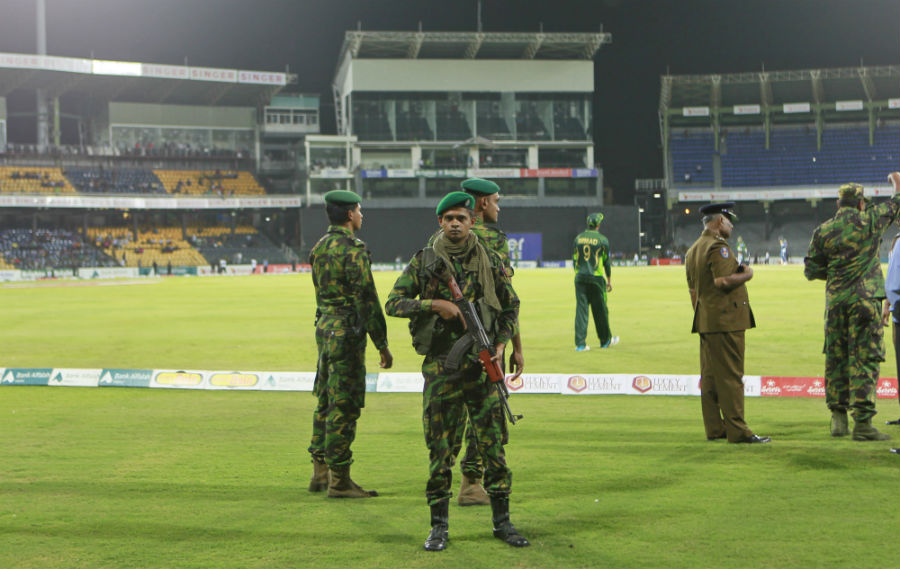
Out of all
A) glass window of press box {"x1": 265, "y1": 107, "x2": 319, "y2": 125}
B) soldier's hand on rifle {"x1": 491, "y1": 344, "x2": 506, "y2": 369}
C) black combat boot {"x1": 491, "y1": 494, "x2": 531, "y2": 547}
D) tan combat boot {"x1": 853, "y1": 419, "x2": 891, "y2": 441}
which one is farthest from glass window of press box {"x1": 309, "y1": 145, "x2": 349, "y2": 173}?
black combat boot {"x1": 491, "y1": 494, "x2": 531, "y2": 547}

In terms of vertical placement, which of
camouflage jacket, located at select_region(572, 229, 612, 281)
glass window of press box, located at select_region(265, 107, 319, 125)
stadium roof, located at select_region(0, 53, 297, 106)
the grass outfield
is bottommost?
the grass outfield

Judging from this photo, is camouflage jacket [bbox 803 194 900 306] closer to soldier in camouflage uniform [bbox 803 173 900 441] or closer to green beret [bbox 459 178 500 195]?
soldier in camouflage uniform [bbox 803 173 900 441]

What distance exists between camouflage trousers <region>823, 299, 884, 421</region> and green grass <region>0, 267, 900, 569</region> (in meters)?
0.44

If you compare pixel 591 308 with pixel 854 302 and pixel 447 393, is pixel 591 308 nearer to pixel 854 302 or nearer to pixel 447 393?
pixel 854 302

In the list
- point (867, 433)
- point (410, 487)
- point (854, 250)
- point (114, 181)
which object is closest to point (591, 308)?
point (854, 250)

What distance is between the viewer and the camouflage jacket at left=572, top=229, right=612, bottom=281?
16.3 meters

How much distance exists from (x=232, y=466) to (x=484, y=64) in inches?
3327

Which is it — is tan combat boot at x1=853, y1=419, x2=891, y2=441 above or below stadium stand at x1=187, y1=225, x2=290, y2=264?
below

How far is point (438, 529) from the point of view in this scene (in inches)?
220

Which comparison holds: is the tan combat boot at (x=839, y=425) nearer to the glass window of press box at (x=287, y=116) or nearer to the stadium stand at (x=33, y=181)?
the stadium stand at (x=33, y=181)

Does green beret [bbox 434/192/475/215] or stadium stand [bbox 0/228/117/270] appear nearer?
green beret [bbox 434/192/475/215]

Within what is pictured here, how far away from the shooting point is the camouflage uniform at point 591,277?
16.4 m

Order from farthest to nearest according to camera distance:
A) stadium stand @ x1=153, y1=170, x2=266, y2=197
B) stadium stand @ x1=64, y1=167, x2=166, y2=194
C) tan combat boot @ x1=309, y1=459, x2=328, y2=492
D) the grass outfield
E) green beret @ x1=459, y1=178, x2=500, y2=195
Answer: stadium stand @ x1=153, y1=170, x2=266, y2=197, stadium stand @ x1=64, y1=167, x2=166, y2=194, the grass outfield, green beret @ x1=459, y1=178, x2=500, y2=195, tan combat boot @ x1=309, y1=459, x2=328, y2=492

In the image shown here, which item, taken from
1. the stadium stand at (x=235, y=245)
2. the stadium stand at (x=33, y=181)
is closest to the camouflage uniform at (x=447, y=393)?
the stadium stand at (x=235, y=245)
